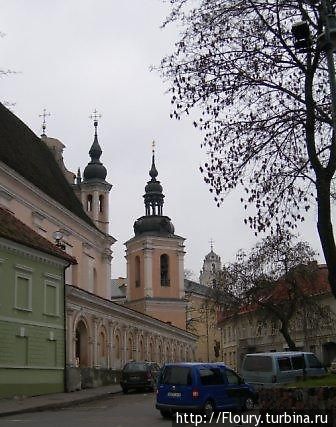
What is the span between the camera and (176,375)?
1961cm

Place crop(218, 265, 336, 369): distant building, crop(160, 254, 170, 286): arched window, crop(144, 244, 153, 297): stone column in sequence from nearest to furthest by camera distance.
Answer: crop(218, 265, 336, 369): distant building < crop(144, 244, 153, 297): stone column < crop(160, 254, 170, 286): arched window

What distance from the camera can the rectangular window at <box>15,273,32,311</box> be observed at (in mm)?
26953

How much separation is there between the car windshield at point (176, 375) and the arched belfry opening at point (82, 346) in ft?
59.3

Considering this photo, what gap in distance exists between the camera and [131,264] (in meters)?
79.4

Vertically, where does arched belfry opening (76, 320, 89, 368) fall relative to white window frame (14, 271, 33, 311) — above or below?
below

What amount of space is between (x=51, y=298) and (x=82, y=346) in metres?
8.50

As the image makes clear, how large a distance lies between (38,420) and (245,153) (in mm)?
9525

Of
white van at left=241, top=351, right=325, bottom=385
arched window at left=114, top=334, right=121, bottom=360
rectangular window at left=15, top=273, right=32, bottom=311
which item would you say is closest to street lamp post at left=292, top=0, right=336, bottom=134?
white van at left=241, top=351, right=325, bottom=385

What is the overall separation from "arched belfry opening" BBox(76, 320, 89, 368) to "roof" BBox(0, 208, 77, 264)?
7.90 m

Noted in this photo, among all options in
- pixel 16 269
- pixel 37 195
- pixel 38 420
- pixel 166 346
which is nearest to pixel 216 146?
pixel 38 420

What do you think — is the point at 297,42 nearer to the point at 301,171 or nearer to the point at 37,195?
the point at 301,171

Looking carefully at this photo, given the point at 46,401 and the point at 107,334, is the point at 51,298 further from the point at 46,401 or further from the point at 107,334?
the point at 107,334

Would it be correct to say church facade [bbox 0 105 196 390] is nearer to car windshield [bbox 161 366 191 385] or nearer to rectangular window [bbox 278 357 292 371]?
rectangular window [bbox 278 357 292 371]

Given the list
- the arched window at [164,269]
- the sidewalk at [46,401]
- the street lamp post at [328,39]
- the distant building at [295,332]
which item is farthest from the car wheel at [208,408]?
the arched window at [164,269]
